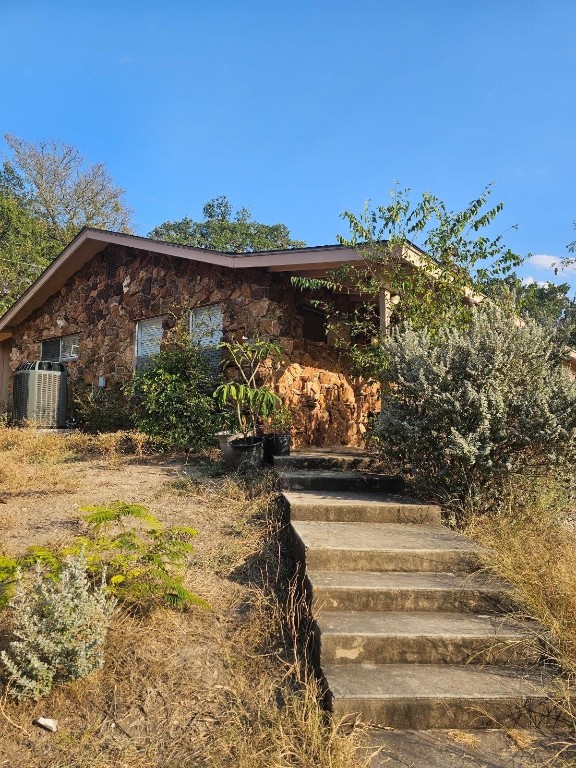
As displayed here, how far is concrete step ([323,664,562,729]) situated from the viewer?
95.9 inches

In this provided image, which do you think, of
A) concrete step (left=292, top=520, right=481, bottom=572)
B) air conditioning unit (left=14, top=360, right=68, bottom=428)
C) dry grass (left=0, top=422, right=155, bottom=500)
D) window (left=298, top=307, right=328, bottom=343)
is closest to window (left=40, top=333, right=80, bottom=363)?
air conditioning unit (left=14, top=360, right=68, bottom=428)

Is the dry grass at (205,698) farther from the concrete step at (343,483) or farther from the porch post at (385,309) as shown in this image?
the porch post at (385,309)

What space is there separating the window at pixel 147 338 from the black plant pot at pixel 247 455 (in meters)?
4.23

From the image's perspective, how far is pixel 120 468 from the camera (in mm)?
6258

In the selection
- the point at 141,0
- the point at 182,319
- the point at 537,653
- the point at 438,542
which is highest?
the point at 141,0

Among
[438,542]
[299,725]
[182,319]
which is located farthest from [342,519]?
[182,319]

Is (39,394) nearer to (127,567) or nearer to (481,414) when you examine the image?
(127,567)

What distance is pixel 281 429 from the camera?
761cm

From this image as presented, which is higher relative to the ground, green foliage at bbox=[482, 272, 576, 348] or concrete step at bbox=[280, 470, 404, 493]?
green foliage at bbox=[482, 272, 576, 348]

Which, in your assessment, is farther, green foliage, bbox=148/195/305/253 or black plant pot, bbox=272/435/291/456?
green foliage, bbox=148/195/305/253

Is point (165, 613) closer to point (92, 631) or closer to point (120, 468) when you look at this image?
point (92, 631)

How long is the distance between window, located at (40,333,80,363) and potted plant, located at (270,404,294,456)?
594 centimetres

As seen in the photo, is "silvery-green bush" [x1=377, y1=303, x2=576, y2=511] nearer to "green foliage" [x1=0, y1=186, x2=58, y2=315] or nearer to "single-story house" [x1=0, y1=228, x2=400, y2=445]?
"single-story house" [x1=0, y1=228, x2=400, y2=445]

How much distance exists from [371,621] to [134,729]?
1308mm
